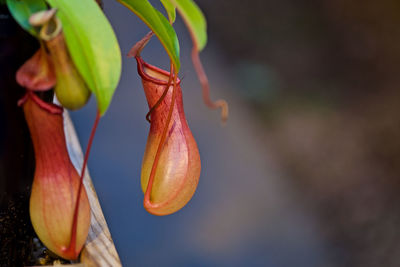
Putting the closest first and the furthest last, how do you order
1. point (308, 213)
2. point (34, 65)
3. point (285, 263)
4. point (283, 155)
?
1. point (34, 65)
2. point (285, 263)
3. point (308, 213)
4. point (283, 155)

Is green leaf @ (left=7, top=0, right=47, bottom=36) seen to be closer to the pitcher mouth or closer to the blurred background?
the pitcher mouth

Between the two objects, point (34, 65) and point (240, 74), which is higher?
point (34, 65)

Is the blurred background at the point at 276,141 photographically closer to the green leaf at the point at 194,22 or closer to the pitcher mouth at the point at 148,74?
the pitcher mouth at the point at 148,74

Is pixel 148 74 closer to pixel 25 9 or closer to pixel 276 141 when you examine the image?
pixel 25 9

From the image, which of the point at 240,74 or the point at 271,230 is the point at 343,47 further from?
the point at 271,230

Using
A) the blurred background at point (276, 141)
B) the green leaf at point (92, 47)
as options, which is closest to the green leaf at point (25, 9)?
the green leaf at point (92, 47)

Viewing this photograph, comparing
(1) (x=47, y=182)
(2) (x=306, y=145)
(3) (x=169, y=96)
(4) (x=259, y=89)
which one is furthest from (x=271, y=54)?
(1) (x=47, y=182)

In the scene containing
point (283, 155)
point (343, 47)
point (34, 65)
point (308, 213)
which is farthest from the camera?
point (343, 47)
